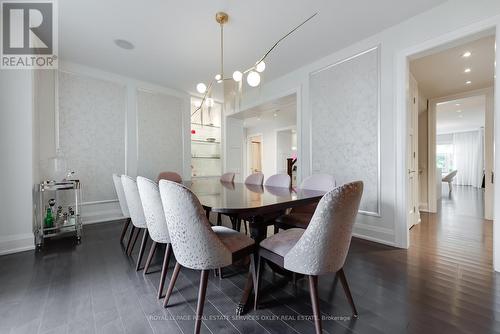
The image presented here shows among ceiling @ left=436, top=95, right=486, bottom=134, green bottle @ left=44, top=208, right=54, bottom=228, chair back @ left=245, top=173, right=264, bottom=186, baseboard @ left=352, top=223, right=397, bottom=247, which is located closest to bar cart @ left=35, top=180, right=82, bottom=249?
green bottle @ left=44, top=208, right=54, bottom=228

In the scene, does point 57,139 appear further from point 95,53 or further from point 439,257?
point 439,257

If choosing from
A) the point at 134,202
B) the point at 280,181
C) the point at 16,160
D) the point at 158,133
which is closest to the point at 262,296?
the point at 280,181

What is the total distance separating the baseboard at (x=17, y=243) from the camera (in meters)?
2.22

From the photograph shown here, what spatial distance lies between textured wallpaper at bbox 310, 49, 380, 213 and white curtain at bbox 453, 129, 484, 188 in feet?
33.2

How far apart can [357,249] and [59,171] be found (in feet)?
14.1

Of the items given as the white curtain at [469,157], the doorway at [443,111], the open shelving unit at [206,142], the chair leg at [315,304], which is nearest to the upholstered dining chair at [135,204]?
the chair leg at [315,304]

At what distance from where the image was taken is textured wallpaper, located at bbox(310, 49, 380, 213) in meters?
2.60

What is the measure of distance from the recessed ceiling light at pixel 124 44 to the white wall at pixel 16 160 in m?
1.06

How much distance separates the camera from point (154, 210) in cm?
150

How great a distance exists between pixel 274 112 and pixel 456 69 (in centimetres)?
371

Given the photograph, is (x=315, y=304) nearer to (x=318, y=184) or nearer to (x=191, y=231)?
(x=191, y=231)

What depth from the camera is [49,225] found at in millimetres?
2635

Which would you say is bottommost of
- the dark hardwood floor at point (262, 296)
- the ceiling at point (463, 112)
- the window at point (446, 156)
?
the dark hardwood floor at point (262, 296)

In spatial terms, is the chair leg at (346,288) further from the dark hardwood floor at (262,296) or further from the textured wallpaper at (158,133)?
the textured wallpaper at (158,133)
